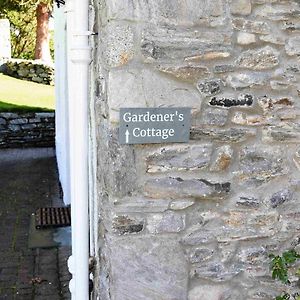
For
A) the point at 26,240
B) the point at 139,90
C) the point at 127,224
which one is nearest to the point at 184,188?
the point at 127,224

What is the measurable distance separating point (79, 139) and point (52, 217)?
3321 mm

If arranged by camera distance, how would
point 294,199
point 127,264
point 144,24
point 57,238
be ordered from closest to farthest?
1. point 144,24
2. point 127,264
3. point 294,199
4. point 57,238

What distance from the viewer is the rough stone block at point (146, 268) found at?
2.83 m

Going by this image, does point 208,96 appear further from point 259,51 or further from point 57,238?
point 57,238

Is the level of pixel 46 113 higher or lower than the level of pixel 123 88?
lower

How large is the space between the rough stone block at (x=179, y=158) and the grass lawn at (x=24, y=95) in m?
8.86

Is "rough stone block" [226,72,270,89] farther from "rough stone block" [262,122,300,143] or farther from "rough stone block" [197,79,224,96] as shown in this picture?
"rough stone block" [262,122,300,143]

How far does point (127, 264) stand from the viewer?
285 cm

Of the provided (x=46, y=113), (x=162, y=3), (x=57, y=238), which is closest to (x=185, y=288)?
(x=162, y=3)

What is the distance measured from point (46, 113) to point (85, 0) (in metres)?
8.48

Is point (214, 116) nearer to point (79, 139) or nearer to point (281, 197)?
point (281, 197)

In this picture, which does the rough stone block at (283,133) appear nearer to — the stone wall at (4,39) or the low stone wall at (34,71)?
the low stone wall at (34,71)

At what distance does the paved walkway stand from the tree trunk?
8115 mm

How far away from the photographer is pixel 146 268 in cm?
288
